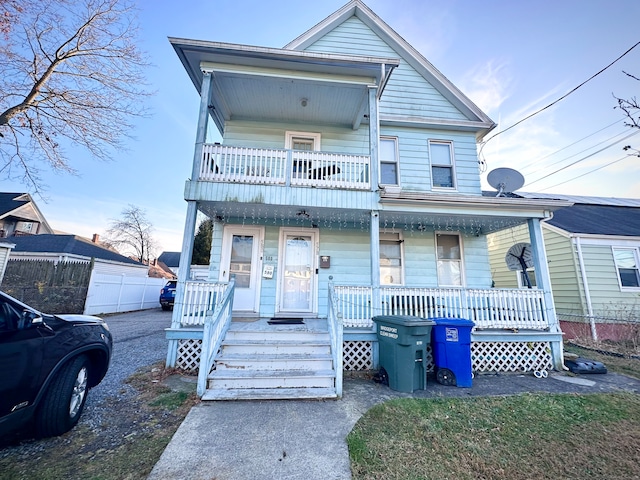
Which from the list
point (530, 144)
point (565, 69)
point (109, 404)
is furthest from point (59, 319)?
point (530, 144)

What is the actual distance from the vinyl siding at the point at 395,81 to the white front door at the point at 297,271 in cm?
481

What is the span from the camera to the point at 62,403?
2.82 m

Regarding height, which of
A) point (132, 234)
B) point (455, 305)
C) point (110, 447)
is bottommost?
point (110, 447)

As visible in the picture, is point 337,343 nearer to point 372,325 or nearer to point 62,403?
point 372,325

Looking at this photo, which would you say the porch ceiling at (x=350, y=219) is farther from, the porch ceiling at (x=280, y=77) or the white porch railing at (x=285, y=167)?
the porch ceiling at (x=280, y=77)

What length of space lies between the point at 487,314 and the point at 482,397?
2101 millimetres

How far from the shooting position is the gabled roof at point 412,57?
812cm

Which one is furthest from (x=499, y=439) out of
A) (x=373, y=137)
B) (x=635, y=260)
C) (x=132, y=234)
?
(x=132, y=234)

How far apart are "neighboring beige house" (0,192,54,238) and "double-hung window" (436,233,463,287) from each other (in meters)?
25.4

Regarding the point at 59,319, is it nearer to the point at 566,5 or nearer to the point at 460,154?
the point at 460,154

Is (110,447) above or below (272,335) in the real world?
below

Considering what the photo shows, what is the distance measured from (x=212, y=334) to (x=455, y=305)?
16.0 ft

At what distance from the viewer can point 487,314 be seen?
5742mm

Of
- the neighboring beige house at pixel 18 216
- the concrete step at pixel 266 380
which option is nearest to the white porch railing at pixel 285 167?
the concrete step at pixel 266 380
